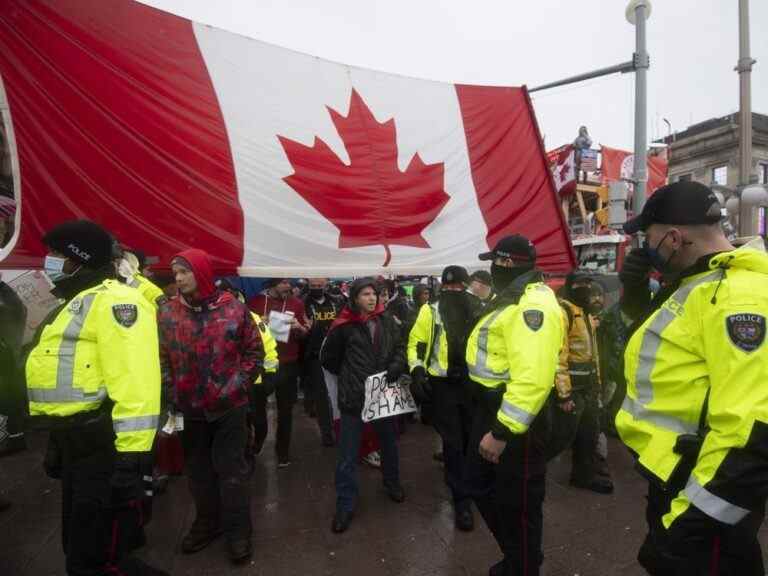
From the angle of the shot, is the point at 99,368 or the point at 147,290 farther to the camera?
the point at 147,290

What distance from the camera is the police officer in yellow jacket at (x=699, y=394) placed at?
1.30 m

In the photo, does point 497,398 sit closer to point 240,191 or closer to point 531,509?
point 531,509

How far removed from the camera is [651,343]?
1642 mm

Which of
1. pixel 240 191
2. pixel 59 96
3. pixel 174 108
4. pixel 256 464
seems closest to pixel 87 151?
pixel 59 96

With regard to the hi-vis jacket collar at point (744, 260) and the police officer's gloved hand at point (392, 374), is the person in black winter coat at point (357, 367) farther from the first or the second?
the hi-vis jacket collar at point (744, 260)

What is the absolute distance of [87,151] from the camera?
255 centimetres

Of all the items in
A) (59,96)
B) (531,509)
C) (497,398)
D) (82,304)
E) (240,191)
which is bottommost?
(531,509)

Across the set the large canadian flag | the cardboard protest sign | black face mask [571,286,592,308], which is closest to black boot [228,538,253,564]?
the large canadian flag

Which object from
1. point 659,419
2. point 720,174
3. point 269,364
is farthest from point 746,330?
point 720,174

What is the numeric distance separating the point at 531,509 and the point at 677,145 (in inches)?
1228

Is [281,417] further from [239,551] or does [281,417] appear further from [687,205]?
[687,205]

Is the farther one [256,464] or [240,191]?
[256,464]

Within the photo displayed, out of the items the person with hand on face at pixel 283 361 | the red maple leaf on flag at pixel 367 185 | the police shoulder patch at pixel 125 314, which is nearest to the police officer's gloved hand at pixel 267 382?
the person with hand on face at pixel 283 361

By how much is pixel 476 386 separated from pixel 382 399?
3.60 ft
